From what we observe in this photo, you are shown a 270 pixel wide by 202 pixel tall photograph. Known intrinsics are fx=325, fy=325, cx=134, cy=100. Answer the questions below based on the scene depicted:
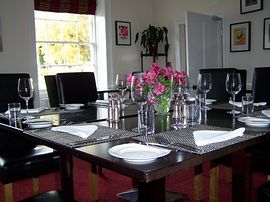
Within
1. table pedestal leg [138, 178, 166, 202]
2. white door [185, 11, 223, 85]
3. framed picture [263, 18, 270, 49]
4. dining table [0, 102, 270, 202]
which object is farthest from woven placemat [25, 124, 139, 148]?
framed picture [263, 18, 270, 49]

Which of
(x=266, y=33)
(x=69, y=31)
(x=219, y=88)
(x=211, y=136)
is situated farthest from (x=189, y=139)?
(x=69, y=31)

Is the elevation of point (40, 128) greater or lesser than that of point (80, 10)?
lesser

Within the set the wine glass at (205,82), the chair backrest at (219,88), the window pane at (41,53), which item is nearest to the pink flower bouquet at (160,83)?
the wine glass at (205,82)

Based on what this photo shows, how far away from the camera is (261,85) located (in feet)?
8.71

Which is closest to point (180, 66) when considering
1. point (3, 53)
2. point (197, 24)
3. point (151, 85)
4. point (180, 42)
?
point (180, 42)

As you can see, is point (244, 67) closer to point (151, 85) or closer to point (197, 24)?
point (197, 24)

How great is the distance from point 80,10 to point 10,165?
365 cm

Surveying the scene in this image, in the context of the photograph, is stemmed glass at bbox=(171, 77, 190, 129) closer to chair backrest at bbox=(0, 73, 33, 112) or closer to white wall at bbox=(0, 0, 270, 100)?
chair backrest at bbox=(0, 73, 33, 112)

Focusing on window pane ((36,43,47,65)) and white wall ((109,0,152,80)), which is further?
white wall ((109,0,152,80))

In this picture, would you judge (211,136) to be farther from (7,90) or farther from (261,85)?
(7,90)

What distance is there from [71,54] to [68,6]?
727 millimetres

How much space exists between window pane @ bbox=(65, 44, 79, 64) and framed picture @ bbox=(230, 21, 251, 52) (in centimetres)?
239

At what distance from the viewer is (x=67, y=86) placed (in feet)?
9.23

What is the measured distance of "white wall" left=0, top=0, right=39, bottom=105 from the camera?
168 inches
